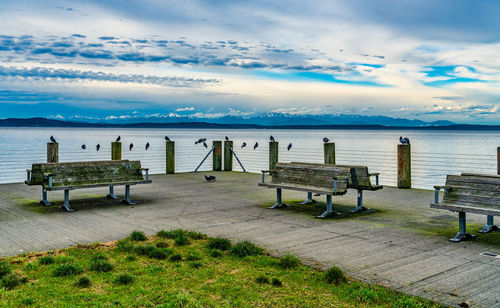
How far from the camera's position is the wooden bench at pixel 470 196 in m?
6.52

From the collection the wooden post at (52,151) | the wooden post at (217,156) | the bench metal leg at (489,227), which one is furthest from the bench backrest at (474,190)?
the wooden post at (217,156)

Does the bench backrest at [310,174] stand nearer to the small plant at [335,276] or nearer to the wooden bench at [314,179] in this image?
the wooden bench at [314,179]

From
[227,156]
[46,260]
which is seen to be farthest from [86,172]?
[227,156]

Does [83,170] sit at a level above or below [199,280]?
above

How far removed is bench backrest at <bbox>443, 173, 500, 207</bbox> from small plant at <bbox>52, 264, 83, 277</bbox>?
522 centimetres

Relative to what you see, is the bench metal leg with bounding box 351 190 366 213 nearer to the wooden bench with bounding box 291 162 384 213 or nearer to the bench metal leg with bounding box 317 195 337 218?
→ the wooden bench with bounding box 291 162 384 213

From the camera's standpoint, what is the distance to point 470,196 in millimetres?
6809

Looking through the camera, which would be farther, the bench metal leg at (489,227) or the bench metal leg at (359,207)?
the bench metal leg at (359,207)

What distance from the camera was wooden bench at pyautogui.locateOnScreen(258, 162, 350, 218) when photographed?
27.6 feet

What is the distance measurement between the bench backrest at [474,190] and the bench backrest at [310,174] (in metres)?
1.88

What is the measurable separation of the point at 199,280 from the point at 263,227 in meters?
2.81

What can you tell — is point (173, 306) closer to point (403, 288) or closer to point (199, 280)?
point (199, 280)

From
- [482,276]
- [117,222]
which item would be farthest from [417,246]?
[117,222]

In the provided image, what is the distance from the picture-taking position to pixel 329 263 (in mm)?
5473
